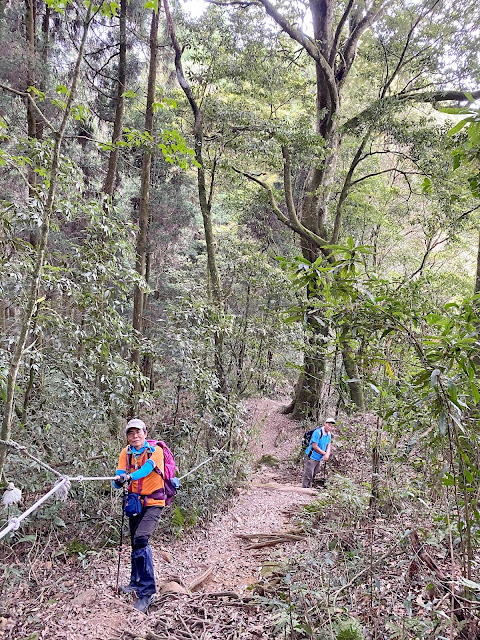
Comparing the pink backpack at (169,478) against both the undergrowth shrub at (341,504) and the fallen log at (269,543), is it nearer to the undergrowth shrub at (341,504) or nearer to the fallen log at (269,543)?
the fallen log at (269,543)

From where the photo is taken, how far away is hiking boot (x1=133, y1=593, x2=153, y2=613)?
4006mm

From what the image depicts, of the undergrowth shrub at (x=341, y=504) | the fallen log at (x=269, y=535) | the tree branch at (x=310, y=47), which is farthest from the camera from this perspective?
the tree branch at (x=310, y=47)

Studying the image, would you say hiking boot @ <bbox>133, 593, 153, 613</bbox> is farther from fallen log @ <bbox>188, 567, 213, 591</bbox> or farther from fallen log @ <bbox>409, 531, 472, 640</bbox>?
fallen log @ <bbox>409, 531, 472, 640</bbox>

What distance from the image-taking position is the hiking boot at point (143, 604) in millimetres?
4006

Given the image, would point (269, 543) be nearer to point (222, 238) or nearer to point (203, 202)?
point (203, 202)

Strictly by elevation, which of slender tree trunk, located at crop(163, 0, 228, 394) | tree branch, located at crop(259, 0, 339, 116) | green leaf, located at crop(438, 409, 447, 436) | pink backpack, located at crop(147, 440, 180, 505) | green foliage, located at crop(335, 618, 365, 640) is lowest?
green foliage, located at crop(335, 618, 365, 640)

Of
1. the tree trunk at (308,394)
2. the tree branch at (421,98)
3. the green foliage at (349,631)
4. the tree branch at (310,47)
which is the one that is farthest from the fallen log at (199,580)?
the tree branch at (310,47)

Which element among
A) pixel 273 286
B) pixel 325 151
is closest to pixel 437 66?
pixel 325 151

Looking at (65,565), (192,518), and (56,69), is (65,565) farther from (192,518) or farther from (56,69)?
(56,69)

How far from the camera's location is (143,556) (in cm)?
417

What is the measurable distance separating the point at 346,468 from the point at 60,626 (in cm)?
630

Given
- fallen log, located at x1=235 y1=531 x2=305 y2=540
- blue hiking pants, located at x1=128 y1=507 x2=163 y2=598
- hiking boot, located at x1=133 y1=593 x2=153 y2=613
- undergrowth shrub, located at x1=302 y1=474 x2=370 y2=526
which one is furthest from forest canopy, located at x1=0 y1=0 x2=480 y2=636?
hiking boot, located at x1=133 y1=593 x2=153 y2=613

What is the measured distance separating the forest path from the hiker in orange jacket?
0.94ft

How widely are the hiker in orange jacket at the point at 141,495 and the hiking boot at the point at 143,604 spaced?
65 millimetres
